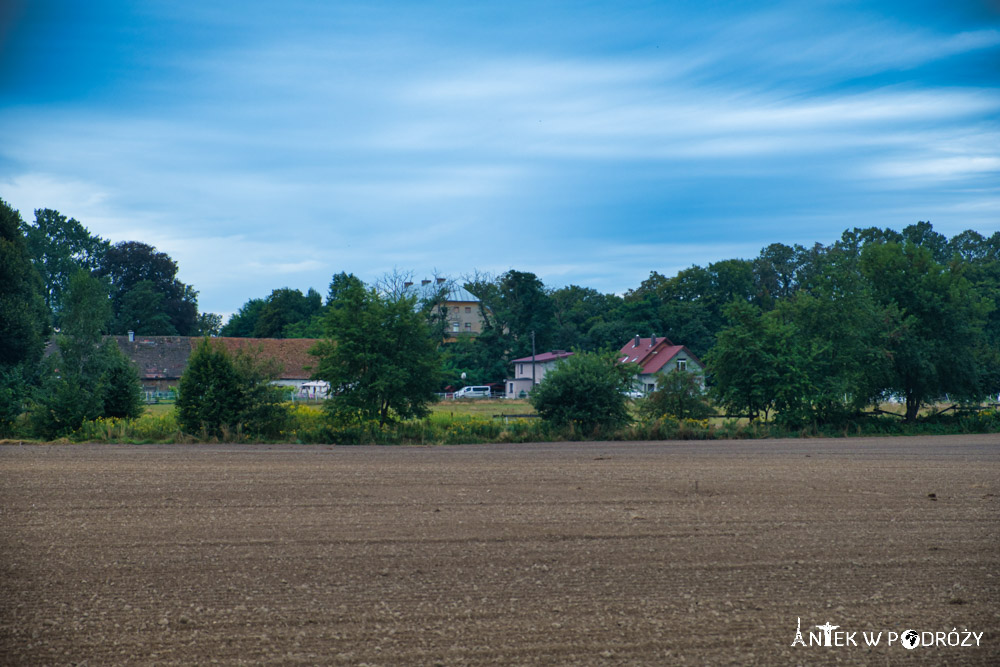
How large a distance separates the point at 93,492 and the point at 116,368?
15796 mm

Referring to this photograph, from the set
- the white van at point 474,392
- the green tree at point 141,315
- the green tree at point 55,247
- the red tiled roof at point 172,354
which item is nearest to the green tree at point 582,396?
the green tree at point 55,247

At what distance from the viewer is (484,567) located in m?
9.50

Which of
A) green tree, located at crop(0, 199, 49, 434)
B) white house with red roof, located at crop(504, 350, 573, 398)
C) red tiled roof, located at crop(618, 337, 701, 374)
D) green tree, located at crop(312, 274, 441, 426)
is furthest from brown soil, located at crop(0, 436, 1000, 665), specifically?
white house with red roof, located at crop(504, 350, 573, 398)

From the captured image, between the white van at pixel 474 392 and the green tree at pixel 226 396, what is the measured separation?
4417 centimetres

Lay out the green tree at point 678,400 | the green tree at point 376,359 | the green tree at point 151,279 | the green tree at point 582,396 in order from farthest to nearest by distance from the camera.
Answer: the green tree at point 151,279 < the green tree at point 678,400 < the green tree at point 582,396 < the green tree at point 376,359

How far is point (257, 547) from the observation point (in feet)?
34.2

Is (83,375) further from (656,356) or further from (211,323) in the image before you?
(211,323)

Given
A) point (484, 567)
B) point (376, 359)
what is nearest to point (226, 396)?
point (376, 359)

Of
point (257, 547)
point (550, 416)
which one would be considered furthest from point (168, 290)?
point (257, 547)

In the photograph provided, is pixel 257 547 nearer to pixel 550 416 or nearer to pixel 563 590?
pixel 563 590

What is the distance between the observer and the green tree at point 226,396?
2686cm

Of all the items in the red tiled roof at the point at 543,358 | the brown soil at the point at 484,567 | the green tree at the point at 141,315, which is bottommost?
the brown soil at the point at 484,567

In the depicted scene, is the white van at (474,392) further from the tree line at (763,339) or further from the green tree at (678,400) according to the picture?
the green tree at (678,400)

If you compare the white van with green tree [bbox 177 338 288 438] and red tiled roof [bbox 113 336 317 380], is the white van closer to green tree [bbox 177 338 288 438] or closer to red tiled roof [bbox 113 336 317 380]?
red tiled roof [bbox 113 336 317 380]
